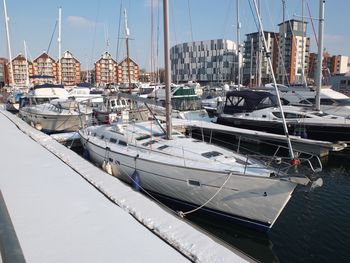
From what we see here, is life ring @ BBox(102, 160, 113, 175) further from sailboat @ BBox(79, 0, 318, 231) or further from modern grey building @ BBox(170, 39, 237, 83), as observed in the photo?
modern grey building @ BBox(170, 39, 237, 83)

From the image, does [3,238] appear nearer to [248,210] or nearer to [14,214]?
[14,214]

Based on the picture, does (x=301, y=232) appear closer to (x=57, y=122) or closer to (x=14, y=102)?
(x=57, y=122)

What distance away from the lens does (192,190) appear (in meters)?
8.11

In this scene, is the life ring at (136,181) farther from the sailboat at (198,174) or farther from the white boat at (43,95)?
the white boat at (43,95)

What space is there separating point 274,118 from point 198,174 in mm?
10861

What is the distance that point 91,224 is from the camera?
528cm

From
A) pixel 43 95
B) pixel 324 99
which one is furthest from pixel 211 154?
pixel 43 95

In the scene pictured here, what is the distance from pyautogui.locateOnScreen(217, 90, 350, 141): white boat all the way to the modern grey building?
7832 centimetres

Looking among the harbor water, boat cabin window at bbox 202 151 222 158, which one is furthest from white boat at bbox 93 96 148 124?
the harbor water

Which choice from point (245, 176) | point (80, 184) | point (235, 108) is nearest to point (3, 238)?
point (80, 184)

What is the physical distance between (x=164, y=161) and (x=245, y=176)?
2.44 m

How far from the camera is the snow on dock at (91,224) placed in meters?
4.41

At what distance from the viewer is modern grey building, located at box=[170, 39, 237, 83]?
99312mm

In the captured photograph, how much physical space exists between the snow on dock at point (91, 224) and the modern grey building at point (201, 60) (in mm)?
91417
